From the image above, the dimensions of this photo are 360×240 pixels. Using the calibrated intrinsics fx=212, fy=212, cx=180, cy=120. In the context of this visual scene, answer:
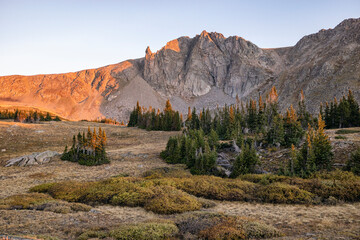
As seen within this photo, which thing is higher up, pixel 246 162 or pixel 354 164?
pixel 354 164

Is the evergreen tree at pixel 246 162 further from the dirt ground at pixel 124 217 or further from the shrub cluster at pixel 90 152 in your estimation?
the shrub cluster at pixel 90 152

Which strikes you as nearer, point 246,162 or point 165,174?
point 246,162

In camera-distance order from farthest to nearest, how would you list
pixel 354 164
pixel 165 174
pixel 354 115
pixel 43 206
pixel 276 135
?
1. pixel 354 115
2. pixel 276 135
3. pixel 165 174
4. pixel 354 164
5. pixel 43 206

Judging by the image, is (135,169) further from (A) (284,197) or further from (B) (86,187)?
(A) (284,197)

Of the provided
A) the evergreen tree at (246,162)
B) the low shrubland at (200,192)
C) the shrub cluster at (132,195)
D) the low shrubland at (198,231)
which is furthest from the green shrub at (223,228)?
the evergreen tree at (246,162)

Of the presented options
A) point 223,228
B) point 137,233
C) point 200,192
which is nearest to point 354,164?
point 200,192

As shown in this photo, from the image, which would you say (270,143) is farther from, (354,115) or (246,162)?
(354,115)

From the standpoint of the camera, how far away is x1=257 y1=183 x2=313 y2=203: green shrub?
17062 millimetres

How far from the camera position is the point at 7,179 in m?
30.0

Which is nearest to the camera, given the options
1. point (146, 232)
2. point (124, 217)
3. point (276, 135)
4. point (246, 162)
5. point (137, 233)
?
point (137, 233)

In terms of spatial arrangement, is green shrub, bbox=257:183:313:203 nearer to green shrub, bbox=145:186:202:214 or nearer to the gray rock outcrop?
green shrub, bbox=145:186:202:214

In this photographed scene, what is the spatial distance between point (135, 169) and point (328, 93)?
126m

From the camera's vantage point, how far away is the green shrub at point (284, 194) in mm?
17062

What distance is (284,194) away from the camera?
702 inches
